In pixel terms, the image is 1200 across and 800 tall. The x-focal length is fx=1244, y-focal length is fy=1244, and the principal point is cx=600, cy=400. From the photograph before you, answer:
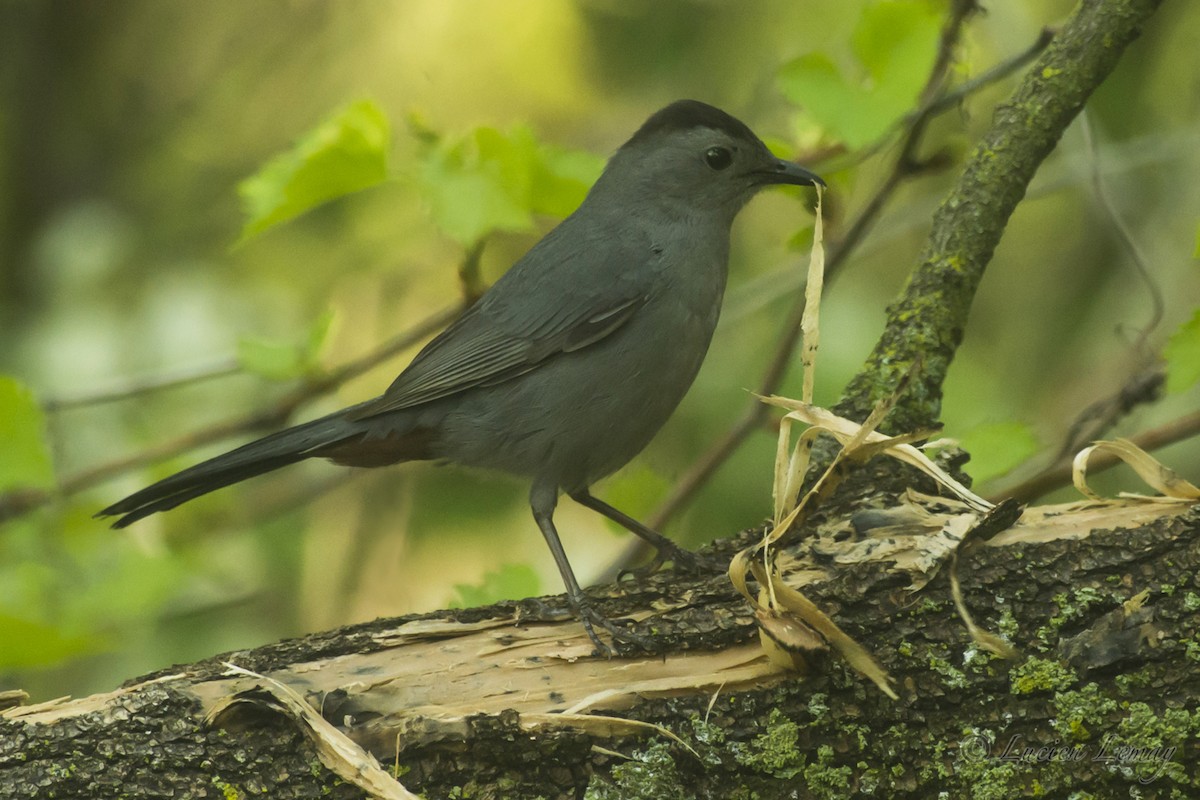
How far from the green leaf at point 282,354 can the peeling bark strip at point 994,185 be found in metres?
1.56

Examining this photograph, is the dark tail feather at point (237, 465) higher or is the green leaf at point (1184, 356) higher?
the dark tail feather at point (237, 465)

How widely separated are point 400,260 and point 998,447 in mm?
3979

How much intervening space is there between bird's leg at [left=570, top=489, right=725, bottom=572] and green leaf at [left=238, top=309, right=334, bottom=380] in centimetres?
99

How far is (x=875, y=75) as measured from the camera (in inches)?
138

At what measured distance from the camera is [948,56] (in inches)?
150

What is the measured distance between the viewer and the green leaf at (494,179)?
3.42m

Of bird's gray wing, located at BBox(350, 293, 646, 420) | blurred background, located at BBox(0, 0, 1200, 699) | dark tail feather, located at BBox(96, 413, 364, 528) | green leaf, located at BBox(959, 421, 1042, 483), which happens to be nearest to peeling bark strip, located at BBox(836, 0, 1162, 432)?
green leaf, located at BBox(959, 421, 1042, 483)

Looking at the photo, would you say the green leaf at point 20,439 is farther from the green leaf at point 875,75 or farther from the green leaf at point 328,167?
the green leaf at point 875,75

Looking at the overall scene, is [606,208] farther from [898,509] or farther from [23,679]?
[23,679]

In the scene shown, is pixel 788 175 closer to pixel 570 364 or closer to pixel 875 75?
pixel 875 75

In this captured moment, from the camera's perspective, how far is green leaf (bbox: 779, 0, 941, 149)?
11.2 feet

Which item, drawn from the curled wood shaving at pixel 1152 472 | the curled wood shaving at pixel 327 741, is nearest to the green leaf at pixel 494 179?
the curled wood shaving at pixel 327 741

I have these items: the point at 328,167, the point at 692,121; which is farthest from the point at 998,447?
the point at 328,167

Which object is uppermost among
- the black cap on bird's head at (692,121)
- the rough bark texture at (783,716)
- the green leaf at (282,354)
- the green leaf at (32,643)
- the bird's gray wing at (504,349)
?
the black cap on bird's head at (692,121)
